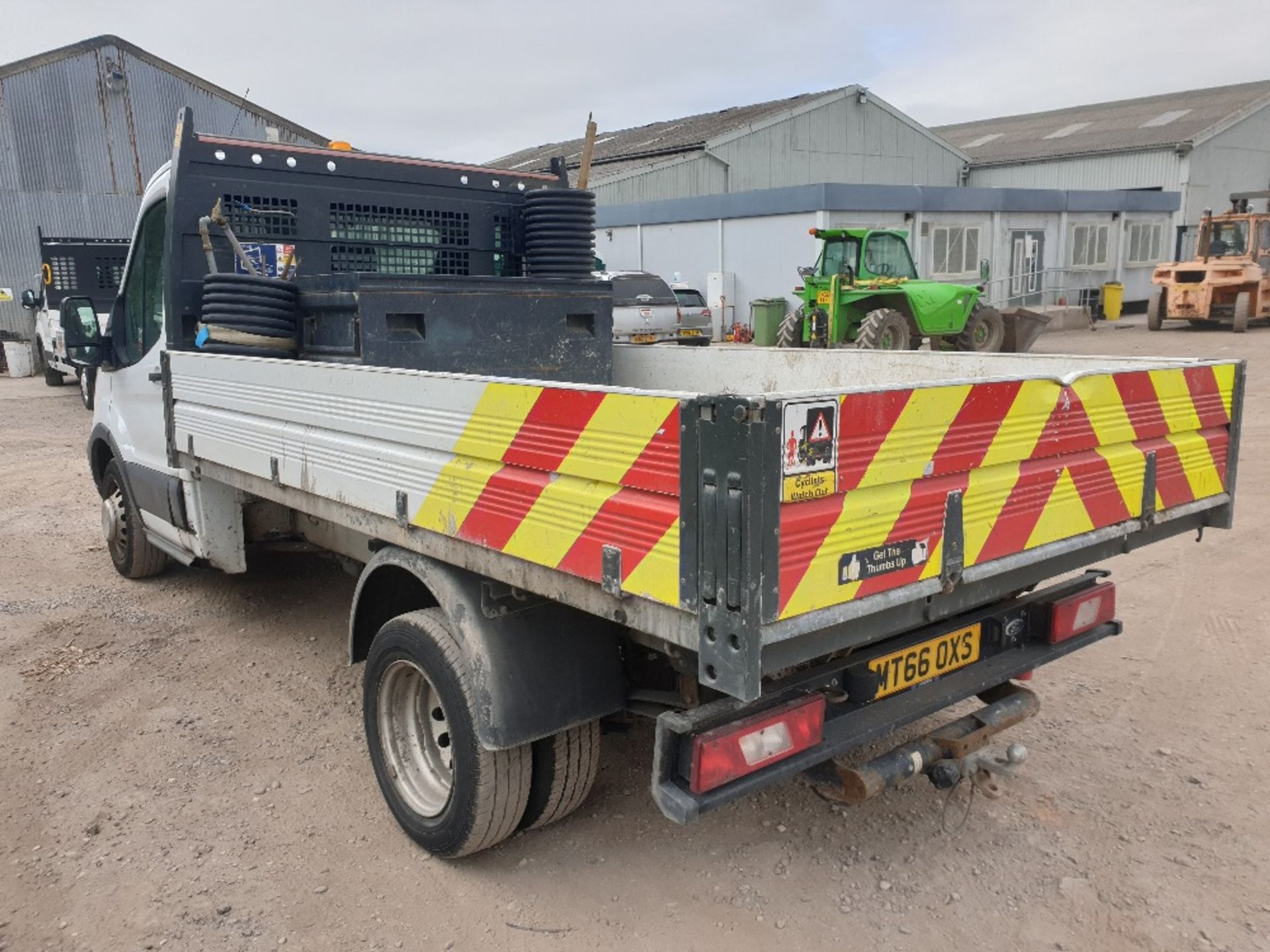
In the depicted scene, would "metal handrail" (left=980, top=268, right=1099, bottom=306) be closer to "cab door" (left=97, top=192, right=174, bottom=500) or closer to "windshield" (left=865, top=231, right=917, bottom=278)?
"windshield" (left=865, top=231, right=917, bottom=278)

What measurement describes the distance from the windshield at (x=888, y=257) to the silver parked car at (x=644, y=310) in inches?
130

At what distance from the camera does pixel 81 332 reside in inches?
215

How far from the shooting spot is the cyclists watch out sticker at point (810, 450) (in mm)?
2107

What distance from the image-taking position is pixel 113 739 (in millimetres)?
4168

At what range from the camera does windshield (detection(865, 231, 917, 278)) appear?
54.0 feet

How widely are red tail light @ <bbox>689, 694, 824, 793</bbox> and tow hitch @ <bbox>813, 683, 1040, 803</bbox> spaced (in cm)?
31

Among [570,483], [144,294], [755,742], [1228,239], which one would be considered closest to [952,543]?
[755,742]

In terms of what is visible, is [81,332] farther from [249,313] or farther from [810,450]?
[810,450]

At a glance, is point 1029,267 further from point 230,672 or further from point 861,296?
point 230,672

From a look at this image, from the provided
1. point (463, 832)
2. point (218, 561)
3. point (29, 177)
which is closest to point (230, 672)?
point (218, 561)

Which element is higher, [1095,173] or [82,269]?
[1095,173]

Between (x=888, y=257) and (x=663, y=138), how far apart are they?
18660mm

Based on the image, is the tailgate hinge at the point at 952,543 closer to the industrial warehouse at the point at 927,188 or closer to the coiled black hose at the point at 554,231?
the coiled black hose at the point at 554,231

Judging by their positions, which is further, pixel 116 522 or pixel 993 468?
pixel 116 522
